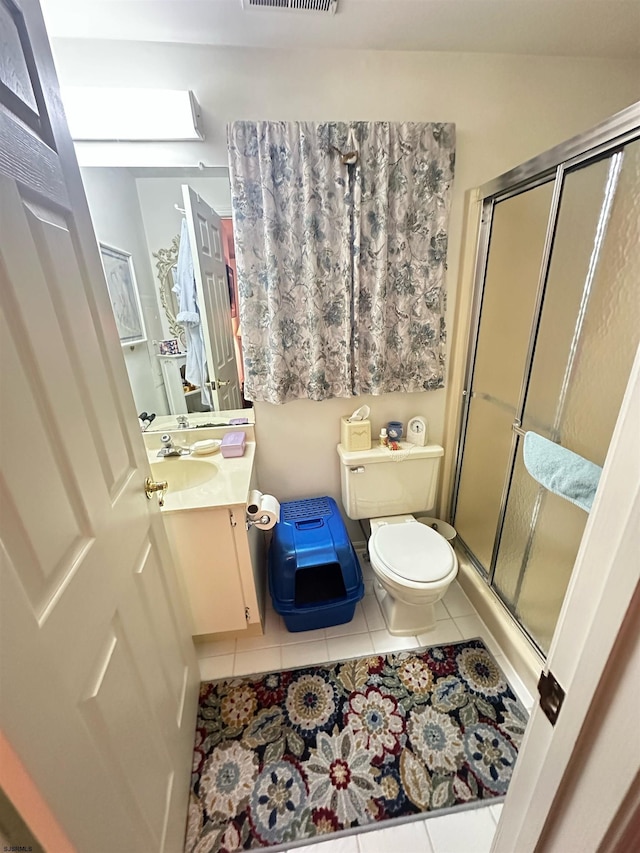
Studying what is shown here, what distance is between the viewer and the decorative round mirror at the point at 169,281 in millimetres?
1417

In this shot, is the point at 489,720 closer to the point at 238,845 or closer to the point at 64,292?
the point at 238,845

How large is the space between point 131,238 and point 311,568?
5.28 ft

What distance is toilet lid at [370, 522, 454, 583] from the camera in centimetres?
Result: 139

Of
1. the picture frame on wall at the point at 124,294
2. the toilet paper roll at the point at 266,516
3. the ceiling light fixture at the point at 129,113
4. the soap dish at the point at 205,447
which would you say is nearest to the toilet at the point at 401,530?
the toilet paper roll at the point at 266,516

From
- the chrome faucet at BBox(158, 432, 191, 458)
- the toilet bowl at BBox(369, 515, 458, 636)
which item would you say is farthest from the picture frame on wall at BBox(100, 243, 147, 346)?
the toilet bowl at BBox(369, 515, 458, 636)

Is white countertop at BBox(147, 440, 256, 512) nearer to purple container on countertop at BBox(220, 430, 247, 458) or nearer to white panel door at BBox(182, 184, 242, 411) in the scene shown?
purple container on countertop at BBox(220, 430, 247, 458)

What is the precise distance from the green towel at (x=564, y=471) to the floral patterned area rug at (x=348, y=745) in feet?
2.93

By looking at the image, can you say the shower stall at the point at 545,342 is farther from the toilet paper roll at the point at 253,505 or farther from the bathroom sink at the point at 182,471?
the bathroom sink at the point at 182,471

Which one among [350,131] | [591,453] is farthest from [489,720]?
[350,131]

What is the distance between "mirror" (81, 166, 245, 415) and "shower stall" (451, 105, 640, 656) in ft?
3.76

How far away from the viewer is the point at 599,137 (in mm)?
1017

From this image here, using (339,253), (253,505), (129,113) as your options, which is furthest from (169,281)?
(253,505)

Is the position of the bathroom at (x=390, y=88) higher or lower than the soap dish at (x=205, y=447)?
higher

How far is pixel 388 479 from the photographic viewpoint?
67.6 inches
